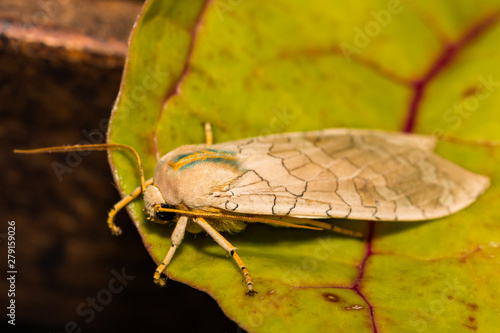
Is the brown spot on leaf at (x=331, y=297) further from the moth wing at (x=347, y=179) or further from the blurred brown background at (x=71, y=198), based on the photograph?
the blurred brown background at (x=71, y=198)

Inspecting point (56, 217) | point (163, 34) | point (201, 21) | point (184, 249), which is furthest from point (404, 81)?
point (56, 217)

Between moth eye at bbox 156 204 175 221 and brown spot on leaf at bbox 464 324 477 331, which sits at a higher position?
brown spot on leaf at bbox 464 324 477 331

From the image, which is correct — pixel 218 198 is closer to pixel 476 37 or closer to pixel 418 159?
pixel 418 159

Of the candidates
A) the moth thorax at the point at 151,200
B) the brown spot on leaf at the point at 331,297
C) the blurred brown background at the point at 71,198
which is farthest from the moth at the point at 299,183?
the blurred brown background at the point at 71,198

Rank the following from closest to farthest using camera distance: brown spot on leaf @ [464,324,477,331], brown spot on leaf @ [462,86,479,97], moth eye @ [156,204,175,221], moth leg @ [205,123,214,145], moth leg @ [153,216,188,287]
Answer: brown spot on leaf @ [464,324,477,331] → moth leg @ [153,216,188,287] → moth eye @ [156,204,175,221] → moth leg @ [205,123,214,145] → brown spot on leaf @ [462,86,479,97]

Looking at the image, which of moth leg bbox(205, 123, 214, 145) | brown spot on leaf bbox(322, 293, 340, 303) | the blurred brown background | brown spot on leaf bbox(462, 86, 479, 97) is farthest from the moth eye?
brown spot on leaf bbox(462, 86, 479, 97)

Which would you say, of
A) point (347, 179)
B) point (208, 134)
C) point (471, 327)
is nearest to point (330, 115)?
point (347, 179)

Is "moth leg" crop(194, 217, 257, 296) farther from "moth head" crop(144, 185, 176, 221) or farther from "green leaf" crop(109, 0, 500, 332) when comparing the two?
"moth head" crop(144, 185, 176, 221)
